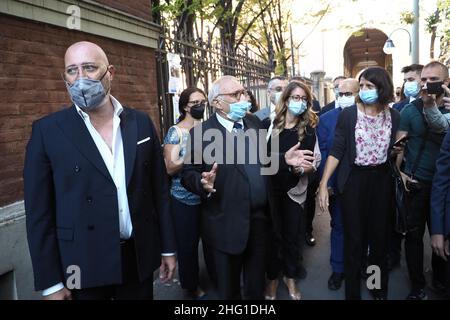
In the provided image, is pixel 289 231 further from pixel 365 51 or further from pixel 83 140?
pixel 365 51

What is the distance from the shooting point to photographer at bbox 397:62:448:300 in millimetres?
3676

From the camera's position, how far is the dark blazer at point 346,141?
354 centimetres

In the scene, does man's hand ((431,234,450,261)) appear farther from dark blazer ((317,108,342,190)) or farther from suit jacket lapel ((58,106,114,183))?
suit jacket lapel ((58,106,114,183))

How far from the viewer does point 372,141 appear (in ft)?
11.5

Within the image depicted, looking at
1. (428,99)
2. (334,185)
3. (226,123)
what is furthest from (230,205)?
(428,99)

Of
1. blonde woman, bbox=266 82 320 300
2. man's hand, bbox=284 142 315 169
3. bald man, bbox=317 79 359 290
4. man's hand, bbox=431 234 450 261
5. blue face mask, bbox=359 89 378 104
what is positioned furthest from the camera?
bald man, bbox=317 79 359 290

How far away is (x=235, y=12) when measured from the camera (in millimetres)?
10570

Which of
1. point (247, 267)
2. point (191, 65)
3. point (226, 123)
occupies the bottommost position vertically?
point (247, 267)

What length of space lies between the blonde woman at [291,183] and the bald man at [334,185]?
1.40 ft

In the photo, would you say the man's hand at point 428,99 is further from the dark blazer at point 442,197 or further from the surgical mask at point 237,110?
the surgical mask at point 237,110

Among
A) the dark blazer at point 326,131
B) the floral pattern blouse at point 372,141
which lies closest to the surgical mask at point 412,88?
the dark blazer at point 326,131

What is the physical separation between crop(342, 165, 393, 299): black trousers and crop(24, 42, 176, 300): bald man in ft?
6.28

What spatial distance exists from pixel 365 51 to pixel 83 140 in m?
43.4

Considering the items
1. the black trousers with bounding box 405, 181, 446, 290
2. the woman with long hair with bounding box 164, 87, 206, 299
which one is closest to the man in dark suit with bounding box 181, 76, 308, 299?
the woman with long hair with bounding box 164, 87, 206, 299
